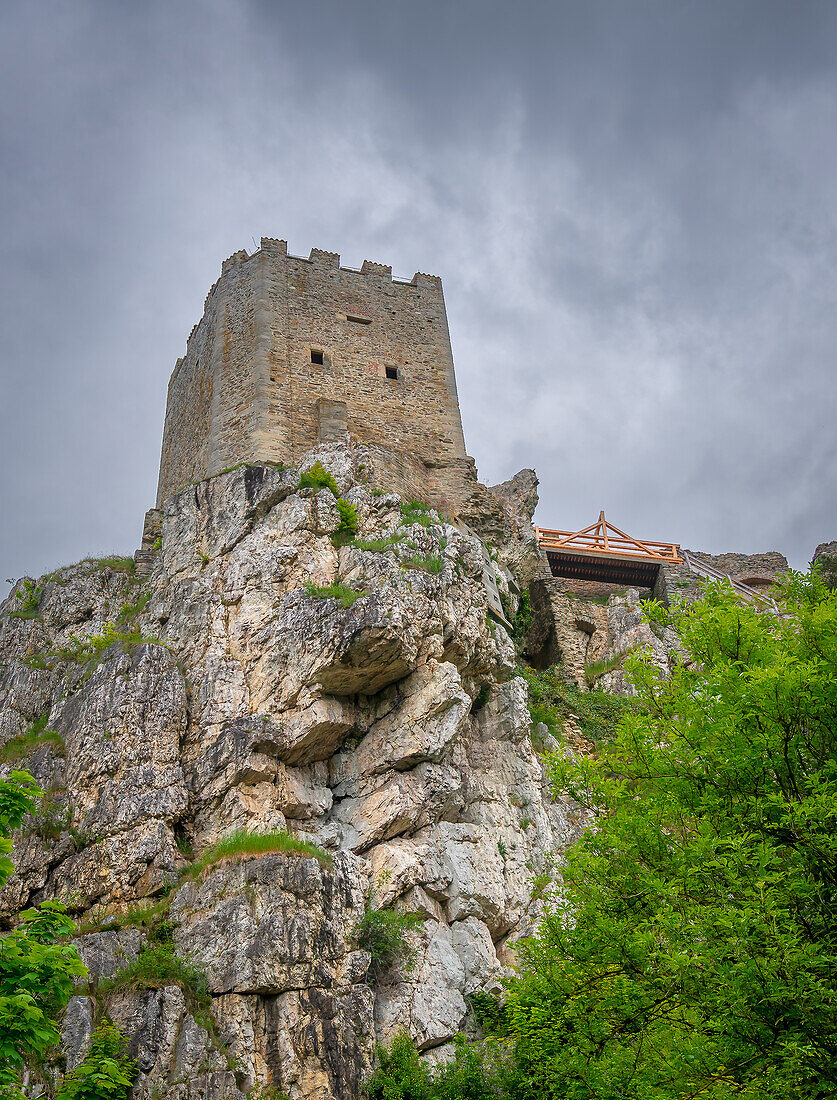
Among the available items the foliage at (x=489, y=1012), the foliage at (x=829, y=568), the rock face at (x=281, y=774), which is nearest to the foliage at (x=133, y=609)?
the rock face at (x=281, y=774)

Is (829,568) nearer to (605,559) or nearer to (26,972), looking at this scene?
(605,559)

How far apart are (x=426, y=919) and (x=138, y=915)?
4.23 metres

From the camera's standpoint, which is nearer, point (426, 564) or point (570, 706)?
point (426, 564)

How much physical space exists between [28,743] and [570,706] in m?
11.3

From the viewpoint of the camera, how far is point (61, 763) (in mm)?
16234

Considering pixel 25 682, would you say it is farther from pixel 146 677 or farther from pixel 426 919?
pixel 426 919

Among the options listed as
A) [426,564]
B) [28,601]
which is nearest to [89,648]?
[28,601]

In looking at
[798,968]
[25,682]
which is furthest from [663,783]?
[25,682]

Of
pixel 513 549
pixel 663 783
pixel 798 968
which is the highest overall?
pixel 513 549

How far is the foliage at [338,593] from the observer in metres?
17.5

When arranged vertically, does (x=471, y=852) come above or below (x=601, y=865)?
above

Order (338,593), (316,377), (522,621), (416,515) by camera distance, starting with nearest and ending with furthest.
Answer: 1. (338,593)
2. (416,515)
3. (316,377)
4. (522,621)

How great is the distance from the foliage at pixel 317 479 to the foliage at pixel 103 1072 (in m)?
10.5

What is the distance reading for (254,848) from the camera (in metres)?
14.7
